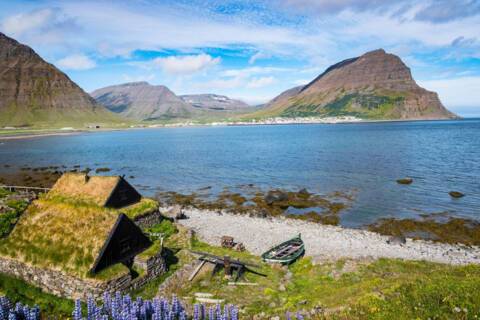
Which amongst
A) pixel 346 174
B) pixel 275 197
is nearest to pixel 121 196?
pixel 275 197

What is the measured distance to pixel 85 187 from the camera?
1237 inches

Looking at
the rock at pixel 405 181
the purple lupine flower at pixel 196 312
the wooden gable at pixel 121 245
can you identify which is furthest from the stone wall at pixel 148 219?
the rock at pixel 405 181

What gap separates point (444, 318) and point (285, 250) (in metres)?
17.0

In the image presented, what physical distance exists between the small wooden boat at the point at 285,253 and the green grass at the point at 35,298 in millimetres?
14981

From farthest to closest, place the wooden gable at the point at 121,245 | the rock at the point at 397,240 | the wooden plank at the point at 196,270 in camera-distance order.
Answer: the rock at the point at 397,240
the wooden plank at the point at 196,270
the wooden gable at the point at 121,245

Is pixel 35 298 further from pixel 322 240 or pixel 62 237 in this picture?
pixel 322 240

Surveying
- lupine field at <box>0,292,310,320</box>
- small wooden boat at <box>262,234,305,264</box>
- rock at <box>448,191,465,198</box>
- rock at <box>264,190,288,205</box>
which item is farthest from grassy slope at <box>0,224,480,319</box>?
rock at <box>448,191,465,198</box>

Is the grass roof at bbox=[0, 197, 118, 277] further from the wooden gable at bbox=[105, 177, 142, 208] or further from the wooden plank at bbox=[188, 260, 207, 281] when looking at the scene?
the wooden gable at bbox=[105, 177, 142, 208]

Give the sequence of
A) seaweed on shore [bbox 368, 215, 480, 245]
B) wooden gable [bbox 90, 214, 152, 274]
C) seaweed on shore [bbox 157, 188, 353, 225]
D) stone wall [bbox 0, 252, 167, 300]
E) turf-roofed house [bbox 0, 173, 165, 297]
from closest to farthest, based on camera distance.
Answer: stone wall [bbox 0, 252, 167, 300]
turf-roofed house [bbox 0, 173, 165, 297]
wooden gable [bbox 90, 214, 152, 274]
seaweed on shore [bbox 368, 215, 480, 245]
seaweed on shore [bbox 157, 188, 353, 225]

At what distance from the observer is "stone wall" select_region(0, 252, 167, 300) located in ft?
59.8

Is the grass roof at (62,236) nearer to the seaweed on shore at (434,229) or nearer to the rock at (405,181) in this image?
the seaweed on shore at (434,229)

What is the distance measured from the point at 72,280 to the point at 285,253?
55.7 feet

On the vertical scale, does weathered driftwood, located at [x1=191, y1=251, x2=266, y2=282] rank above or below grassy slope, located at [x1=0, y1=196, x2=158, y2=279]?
below

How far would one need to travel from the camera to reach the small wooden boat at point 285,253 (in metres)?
26.5
